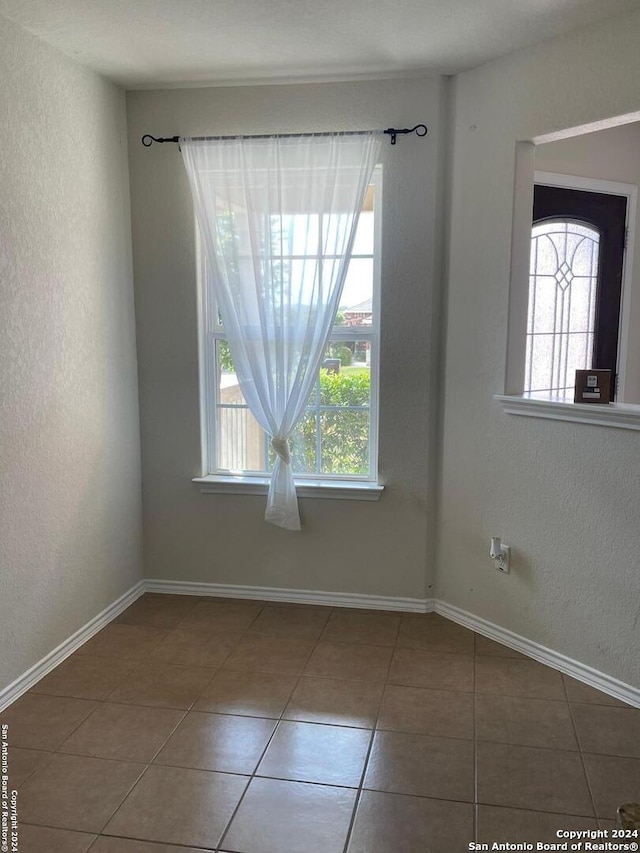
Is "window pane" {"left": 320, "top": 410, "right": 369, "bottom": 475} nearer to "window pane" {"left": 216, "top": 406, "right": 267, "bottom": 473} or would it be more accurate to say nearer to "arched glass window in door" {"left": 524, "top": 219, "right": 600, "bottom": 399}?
"window pane" {"left": 216, "top": 406, "right": 267, "bottom": 473}

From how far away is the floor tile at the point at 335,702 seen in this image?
8.24ft

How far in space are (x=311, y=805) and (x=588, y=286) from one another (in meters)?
2.96

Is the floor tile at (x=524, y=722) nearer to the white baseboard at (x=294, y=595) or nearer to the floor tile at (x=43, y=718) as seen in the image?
the white baseboard at (x=294, y=595)

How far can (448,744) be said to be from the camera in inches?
93.0

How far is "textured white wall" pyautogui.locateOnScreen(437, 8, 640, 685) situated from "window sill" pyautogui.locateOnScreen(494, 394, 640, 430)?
38 millimetres

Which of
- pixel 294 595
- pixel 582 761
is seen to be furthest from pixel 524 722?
pixel 294 595

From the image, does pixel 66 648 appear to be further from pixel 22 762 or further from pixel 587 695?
pixel 587 695

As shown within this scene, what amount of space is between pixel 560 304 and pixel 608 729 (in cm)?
214

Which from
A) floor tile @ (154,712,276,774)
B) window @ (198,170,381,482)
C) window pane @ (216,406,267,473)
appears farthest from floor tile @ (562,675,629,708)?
window pane @ (216,406,267,473)

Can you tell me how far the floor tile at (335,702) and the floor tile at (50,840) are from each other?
31.6 inches

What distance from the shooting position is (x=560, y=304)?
3721 millimetres

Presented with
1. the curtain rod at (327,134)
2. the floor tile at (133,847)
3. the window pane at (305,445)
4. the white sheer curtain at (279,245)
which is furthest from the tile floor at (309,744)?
the curtain rod at (327,134)

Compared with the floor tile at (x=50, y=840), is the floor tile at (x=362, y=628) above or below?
above

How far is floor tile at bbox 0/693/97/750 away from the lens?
7.82ft
